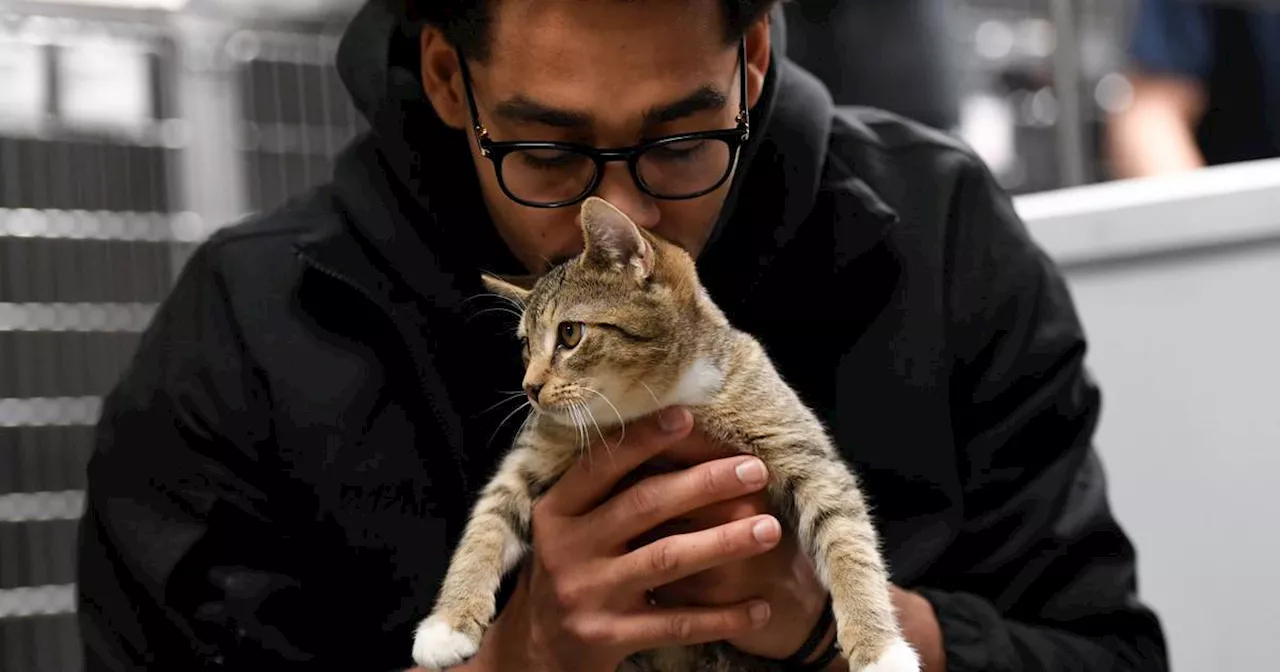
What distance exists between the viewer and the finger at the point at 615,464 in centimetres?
114

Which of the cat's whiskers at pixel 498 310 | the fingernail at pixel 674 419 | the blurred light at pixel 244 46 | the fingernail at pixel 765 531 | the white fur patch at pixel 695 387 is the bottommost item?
the fingernail at pixel 765 531

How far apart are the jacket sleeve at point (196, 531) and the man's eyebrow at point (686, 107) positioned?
0.49 m

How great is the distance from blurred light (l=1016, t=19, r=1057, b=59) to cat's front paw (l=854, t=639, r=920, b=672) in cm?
267

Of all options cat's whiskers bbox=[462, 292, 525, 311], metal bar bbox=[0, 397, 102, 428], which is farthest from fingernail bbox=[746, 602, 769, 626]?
metal bar bbox=[0, 397, 102, 428]

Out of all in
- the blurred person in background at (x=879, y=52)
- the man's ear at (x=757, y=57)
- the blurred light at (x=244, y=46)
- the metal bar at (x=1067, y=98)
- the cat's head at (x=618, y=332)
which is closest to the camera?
the cat's head at (x=618, y=332)

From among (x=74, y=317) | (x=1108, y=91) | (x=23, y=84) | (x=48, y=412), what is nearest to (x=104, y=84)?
(x=23, y=84)

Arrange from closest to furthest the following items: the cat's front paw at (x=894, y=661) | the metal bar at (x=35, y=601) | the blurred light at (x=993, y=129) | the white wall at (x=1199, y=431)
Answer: the cat's front paw at (x=894, y=661) < the white wall at (x=1199, y=431) < the metal bar at (x=35, y=601) < the blurred light at (x=993, y=129)

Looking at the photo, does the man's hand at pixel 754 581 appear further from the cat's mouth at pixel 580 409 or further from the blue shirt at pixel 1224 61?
the blue shirt at pixel 1224 61

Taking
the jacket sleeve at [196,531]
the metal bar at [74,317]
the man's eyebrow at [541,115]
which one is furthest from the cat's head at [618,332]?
the metal bar at [74,317]

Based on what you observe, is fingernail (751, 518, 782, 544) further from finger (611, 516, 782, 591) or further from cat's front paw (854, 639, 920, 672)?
cat's front paw (854, 639, 920, 672)

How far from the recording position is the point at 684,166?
118 cm

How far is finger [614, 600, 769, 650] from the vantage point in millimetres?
1113

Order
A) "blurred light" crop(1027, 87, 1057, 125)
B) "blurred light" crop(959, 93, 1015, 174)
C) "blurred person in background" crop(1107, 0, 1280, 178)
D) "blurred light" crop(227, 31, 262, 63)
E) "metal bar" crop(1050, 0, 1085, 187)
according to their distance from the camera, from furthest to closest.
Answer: "blurred light" crop(1027, 87, 1057, 125) < "blurred light" crop(959, 93, 1015, 174) < "blurred light" crop(227, 31, 262, 63) < "metal bar" crop(1050, 0, 1085, 187) < "blurred person in background" crop(1107, 0, 1280, 178)

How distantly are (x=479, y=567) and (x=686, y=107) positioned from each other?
1.40 feet
